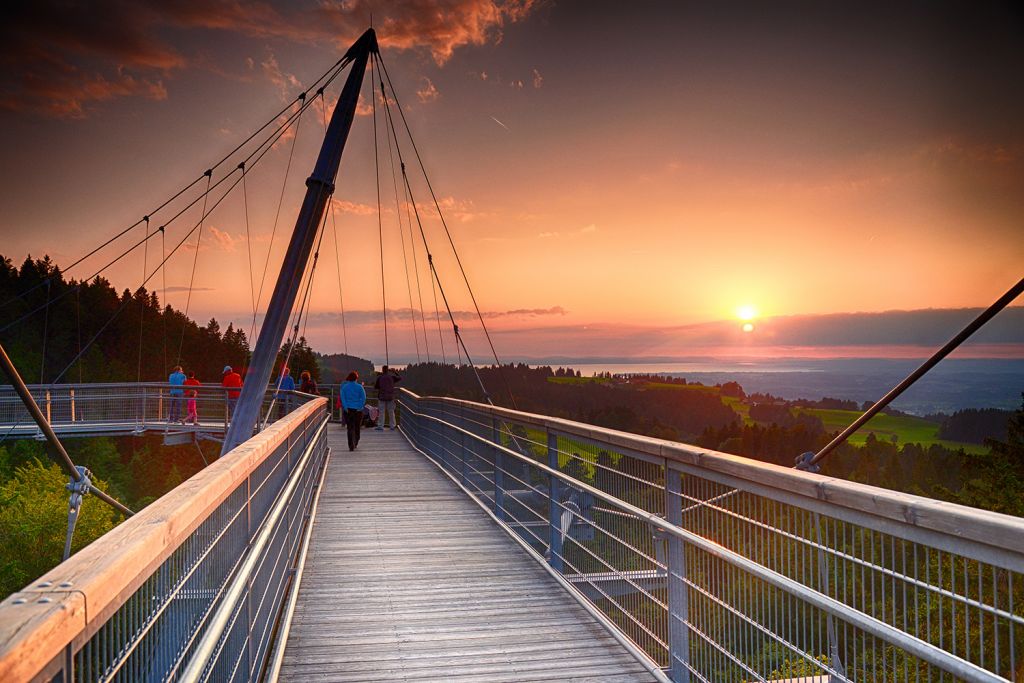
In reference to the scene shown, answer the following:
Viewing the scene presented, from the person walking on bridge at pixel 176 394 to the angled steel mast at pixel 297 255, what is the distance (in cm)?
1264

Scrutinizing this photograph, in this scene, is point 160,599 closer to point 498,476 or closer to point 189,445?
point 498,476

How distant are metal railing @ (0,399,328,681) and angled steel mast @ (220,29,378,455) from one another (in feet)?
42.8

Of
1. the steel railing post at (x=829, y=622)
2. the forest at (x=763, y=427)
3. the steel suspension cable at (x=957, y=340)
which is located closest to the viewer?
the steel railing post at (x=829, y=622)

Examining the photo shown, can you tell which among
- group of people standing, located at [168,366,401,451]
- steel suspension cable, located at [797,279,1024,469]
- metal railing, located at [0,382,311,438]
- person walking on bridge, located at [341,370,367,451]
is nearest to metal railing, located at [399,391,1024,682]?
steel suspension cable, located at [797,279,1024,469]

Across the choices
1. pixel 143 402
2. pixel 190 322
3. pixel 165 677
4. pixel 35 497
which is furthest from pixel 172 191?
pixel 190 322

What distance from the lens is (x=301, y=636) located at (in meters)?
5.49

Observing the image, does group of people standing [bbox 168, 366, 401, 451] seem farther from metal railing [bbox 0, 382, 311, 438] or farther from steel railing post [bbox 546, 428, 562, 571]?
steel railing post [bbox 546, 428, 562, 571]

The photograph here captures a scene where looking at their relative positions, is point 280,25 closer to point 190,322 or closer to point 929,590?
point 929,590

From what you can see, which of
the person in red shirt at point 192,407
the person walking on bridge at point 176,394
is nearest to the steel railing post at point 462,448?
the person walking on bridge at point 176,394

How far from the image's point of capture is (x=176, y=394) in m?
31.0

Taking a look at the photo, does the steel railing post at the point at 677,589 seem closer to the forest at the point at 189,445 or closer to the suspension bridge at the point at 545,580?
the suspension bridge at the point at 545,580

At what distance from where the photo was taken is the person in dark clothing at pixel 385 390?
83.3 ft

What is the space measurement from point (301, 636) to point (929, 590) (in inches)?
163

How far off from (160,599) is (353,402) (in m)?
17.3
